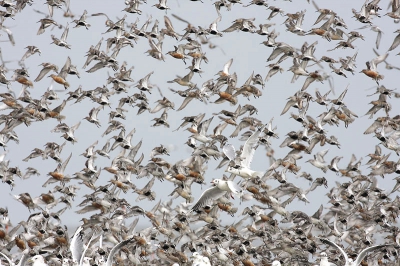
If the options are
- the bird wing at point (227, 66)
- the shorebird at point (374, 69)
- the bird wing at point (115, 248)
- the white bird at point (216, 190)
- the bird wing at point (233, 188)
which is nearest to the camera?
the bird wing at point (115, 248)

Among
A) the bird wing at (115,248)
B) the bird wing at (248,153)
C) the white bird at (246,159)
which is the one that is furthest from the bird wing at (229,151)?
the bird wing at (115,248)

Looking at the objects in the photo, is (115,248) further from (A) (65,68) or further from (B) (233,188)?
(A) (65,68)

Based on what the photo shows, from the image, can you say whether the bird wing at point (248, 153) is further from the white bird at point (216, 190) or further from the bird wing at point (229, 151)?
the white bird at point (216, 190)

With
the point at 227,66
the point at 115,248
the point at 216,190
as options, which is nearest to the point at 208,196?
Answer: the point at 216,190

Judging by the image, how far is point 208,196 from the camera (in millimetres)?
25938

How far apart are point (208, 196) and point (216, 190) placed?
0.40 m

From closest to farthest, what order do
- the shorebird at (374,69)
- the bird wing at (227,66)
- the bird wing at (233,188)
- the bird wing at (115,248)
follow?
the bird wing at (115,248) < the bird wing at (233,188) < the shorebird at (374,69) < the bird wing at (227,66)

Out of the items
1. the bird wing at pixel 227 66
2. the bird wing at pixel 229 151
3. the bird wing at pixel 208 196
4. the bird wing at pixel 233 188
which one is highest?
the bird wing at pixel 229 151

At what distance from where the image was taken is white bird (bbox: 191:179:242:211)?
82.1 feet

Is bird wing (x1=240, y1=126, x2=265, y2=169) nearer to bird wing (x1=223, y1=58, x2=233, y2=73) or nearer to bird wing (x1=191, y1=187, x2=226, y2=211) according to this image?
bird wing (x1=191, y1=187, x2=226, y2=211)

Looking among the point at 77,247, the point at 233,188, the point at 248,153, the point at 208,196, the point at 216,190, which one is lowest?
the point at 77,247

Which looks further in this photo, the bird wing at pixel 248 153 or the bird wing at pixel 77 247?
the bird wing at pixel 248 153

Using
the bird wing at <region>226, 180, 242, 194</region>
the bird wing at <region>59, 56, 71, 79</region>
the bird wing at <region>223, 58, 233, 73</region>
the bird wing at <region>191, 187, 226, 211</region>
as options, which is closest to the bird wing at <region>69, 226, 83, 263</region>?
the bird wing at <region>191, 187, 226, 211</region>

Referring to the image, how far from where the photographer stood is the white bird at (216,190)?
2503 cm
